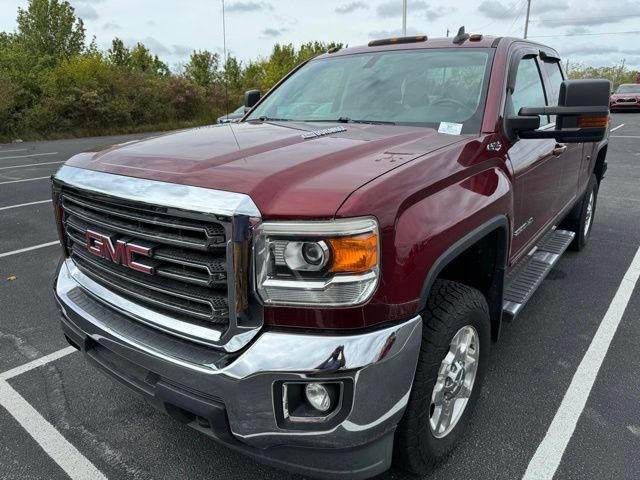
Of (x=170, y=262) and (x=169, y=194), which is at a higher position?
(x=169, y=194)

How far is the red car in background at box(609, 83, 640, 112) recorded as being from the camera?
25781 millimetres

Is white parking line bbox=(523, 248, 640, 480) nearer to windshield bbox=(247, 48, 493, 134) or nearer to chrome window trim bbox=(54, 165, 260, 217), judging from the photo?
windshield bbox=(247, 48, 493, 134)

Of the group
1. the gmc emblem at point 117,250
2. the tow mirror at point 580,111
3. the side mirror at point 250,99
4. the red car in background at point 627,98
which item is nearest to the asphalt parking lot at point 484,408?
the gmc emblem at point 117,250

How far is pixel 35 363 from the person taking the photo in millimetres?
3312

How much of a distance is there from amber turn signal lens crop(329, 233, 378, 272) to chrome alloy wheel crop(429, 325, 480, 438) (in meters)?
0.70

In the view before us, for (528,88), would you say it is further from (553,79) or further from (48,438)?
(48,438)

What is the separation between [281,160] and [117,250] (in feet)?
2.52

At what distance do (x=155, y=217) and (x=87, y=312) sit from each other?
2.43 feet

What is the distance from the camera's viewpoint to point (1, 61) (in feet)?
89.6

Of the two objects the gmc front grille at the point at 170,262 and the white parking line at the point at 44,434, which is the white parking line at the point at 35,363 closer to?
the white parking line at the point at 44,434

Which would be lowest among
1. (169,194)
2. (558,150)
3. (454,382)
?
(454,382)

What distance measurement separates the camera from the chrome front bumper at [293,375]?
1.66 meters

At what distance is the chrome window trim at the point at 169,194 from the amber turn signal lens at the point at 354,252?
291 millimetres

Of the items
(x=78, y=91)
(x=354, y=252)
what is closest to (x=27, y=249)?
(x=354, y=252)
